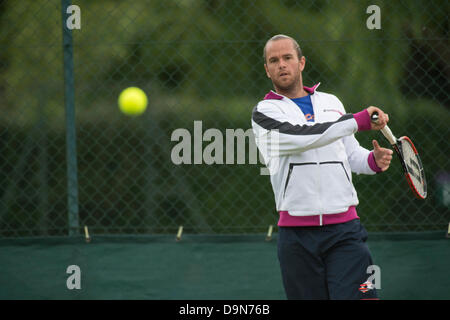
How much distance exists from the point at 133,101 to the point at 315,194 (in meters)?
1.84

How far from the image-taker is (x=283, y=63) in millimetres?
2131

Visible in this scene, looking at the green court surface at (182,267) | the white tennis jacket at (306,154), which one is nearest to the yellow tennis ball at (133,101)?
the green court surface at (182,267)

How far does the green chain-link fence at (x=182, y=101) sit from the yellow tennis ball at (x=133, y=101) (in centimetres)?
5

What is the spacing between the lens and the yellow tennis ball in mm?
3525

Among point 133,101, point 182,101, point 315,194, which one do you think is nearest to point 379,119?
point 315,194

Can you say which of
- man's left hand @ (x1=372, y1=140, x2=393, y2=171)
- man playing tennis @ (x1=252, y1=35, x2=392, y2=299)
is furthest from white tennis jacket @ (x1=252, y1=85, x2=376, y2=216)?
man's left hand @ (x1=372, y1=140, x2=393, y2=171)

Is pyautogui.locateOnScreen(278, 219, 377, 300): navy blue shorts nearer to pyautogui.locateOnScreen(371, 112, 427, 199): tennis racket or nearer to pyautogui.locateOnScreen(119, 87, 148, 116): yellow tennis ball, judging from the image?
pyautogui.locateOnScreen(371, 112, 427, 199): tennis racket

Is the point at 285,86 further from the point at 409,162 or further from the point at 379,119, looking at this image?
the point at 409,162

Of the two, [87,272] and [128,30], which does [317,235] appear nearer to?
[87,272]

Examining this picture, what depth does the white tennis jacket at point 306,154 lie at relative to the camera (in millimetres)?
1973

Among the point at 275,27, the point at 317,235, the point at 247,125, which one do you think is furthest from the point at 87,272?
the point at 275,27

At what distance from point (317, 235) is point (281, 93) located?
23.4 inches

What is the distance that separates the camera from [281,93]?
2209 mm
